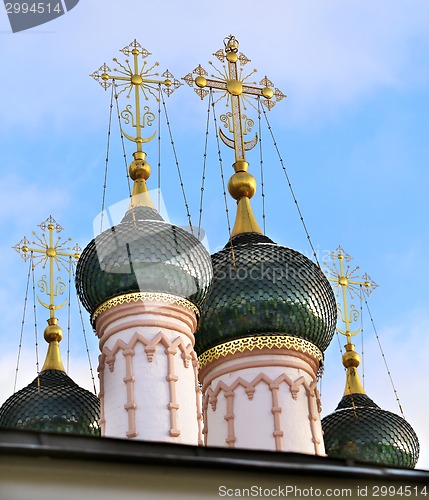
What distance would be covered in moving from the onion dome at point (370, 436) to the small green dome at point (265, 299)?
4.65 ft

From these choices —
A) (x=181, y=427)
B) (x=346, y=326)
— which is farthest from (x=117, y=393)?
(x=346, y=326)

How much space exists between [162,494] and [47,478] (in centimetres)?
48

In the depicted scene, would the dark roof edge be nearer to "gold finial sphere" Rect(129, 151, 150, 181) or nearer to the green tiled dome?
the green tiled dome

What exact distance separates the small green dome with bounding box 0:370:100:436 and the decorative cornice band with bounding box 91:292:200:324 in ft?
4.79

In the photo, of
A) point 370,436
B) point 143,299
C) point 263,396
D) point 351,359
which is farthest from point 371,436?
point 143,299

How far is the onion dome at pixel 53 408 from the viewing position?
1241cm

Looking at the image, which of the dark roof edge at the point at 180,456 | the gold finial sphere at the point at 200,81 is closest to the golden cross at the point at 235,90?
the gold finial sphere at the point at 200,81

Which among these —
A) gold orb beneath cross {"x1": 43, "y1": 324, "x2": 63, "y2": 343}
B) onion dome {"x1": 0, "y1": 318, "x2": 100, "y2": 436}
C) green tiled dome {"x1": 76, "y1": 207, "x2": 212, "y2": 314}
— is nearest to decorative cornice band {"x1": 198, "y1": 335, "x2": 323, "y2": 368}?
green tiled dome {"x1": 76, "y1": 207, "x2": 212, "y2": 314}

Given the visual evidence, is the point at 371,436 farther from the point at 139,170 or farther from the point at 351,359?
the point at 139,170

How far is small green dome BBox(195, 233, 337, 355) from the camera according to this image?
39.7ft

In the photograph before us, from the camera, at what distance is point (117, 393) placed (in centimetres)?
1091

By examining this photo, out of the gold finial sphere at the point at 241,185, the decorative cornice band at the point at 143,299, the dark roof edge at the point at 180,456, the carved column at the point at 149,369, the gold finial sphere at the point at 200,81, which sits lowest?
the dark roof edge at the point at 180,456

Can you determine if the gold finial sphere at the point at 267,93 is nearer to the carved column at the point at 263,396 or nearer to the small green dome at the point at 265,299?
the small green dome at the point at 265,299

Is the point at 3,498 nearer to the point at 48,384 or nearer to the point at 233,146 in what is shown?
the point at 48,384
